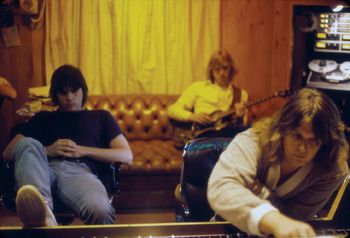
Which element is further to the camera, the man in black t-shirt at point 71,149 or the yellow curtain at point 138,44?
the yellow curtain at point 138,44

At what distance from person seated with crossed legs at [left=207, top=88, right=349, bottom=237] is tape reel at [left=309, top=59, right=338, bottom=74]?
1.76 m

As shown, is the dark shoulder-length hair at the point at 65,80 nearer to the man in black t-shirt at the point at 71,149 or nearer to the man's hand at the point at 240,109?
the man in black t-shirt at the point at 71,149

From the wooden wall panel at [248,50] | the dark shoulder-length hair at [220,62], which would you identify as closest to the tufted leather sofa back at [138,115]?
the dark shoulder-length hair at [220,62]

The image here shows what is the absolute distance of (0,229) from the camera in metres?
1.19

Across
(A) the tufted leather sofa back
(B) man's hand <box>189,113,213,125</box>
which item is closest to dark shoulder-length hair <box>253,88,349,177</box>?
(B) man's hand <box>189,113,213,125</box>

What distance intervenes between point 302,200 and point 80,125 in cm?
127

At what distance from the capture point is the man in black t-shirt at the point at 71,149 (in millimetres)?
1836

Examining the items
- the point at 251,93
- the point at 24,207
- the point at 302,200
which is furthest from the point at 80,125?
the point at 251,93

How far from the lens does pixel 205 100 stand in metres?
3.54

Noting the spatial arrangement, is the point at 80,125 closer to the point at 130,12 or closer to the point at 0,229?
the point at 0,229

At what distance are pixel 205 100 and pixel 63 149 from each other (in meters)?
1.58

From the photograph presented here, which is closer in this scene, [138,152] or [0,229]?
[0,229]

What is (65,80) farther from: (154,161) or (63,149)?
(154,161)

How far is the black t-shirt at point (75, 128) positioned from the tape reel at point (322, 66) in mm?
1601
